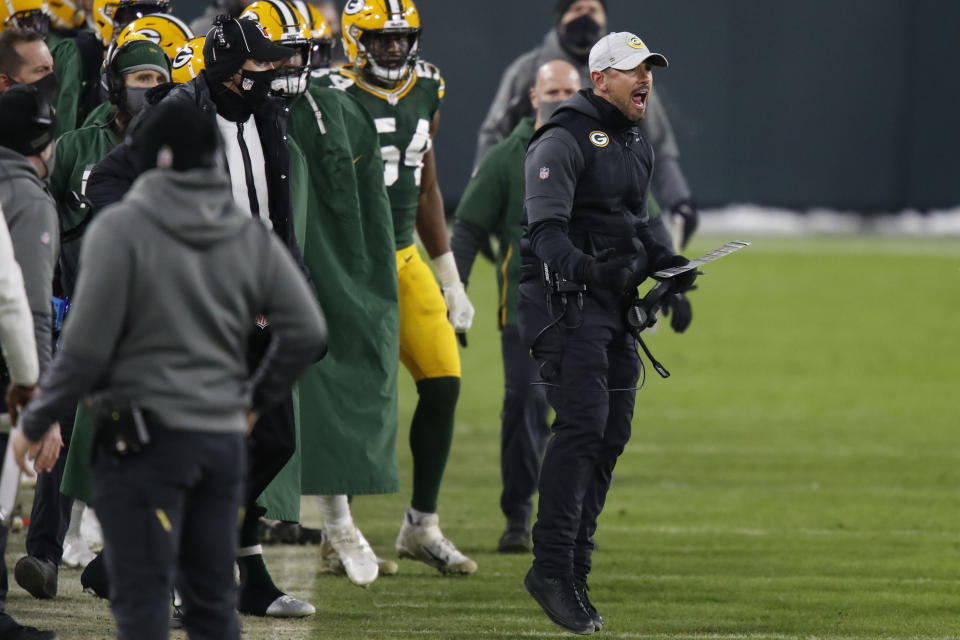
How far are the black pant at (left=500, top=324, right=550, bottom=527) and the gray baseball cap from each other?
2.30 meters

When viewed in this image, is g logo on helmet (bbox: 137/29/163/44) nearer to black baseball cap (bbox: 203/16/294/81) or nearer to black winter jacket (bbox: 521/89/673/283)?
A: black baseball cap (bbox: 203/16/294/81)

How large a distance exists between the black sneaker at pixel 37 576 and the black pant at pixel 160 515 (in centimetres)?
247

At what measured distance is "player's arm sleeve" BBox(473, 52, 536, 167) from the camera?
32.1ft

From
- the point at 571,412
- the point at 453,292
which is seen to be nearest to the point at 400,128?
the point at 453,292

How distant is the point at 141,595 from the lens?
156 inches

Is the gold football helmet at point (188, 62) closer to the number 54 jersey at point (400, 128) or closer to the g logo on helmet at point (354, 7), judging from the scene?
the number 54 jersey at point (400, 128)

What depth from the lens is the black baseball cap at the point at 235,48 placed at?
577 centimetres

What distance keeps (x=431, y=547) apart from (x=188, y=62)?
211cm

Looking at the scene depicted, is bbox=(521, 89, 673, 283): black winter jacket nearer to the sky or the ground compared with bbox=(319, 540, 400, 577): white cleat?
nearer to the sky

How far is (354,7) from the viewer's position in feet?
24.2

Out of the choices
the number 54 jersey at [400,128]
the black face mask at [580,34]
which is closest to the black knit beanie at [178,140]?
the number 54 jersey at [400,128]

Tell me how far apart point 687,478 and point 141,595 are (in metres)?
7.07

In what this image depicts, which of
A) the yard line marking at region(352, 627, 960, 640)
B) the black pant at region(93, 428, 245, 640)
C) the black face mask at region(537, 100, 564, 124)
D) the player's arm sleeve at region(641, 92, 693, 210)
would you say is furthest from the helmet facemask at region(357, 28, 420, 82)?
the black pant at region(93, 428, 245, 640)

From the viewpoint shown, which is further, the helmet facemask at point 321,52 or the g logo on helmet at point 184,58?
the helmet facemask at point 321,52
